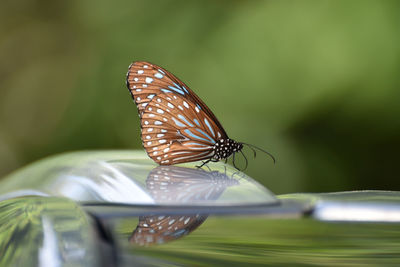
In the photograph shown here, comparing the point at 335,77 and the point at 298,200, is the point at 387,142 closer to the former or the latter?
the point at 335,77

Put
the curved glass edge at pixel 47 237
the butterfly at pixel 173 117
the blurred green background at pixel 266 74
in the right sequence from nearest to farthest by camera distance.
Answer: the curved glass edge at pixel 47 237 < the butterfly at pixel 173 117 < the blurred green background at pixel 266 74

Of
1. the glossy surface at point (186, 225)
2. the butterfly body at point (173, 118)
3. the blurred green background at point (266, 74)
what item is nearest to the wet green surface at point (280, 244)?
the glossy surface at point (186, 225)

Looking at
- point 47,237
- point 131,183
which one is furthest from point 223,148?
point 47,237

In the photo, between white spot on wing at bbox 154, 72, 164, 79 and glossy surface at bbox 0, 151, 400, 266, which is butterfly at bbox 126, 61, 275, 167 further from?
glossy surface at bbox 0, 151, 400, 266

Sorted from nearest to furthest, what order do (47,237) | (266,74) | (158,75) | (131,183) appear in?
1. (47,237)
2. (131,183)
3. (158,75)
4. (266,74)

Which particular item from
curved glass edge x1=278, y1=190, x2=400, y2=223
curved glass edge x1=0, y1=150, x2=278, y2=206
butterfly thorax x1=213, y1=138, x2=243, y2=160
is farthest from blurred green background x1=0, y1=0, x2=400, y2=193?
curved glass edge x1=278, y1=190, x2=400, y2=223

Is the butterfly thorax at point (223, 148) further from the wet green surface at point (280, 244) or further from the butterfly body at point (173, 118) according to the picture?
the wet green surface at point (280, 244)

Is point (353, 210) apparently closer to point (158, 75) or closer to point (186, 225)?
point (186, 225)
